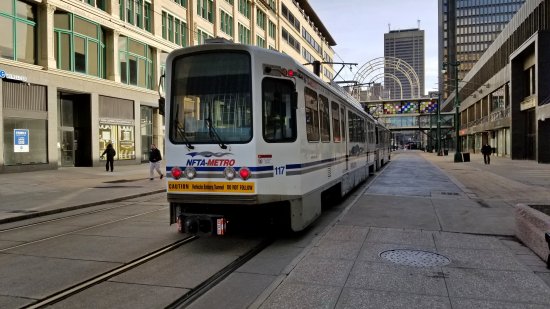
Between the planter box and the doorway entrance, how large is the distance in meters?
27.1

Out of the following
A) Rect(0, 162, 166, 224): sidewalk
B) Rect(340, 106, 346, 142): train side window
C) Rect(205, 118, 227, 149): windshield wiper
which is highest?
Rect(340, 106, 346, 142): train side window

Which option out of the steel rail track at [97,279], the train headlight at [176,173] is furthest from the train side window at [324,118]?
the steel rail track at [97,279]

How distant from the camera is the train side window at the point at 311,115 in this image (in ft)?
27.1

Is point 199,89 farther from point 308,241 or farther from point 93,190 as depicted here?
point 93,190

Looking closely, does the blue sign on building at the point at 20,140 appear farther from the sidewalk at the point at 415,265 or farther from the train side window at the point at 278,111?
the train side window at the point at 278,111

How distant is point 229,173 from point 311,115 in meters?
2.29

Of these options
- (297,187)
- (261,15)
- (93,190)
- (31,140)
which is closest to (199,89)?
(297,187)

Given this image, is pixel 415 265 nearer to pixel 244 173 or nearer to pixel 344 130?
pixel 244 173

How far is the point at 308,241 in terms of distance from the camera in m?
7.90

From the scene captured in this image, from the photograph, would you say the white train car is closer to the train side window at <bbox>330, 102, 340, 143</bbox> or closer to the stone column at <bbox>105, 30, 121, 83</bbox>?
the train side window at <bbox>330, 102, 340, 143</bbox>

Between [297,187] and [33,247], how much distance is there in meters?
4.47

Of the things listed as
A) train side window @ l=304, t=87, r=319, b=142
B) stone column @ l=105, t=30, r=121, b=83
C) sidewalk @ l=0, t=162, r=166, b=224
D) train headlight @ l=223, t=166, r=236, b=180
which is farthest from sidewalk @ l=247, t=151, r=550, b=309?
stone column @ l=105, t=30, r=121, b=83

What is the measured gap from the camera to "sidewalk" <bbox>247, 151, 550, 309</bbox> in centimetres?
486

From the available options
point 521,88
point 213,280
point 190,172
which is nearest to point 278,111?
point 190,172
